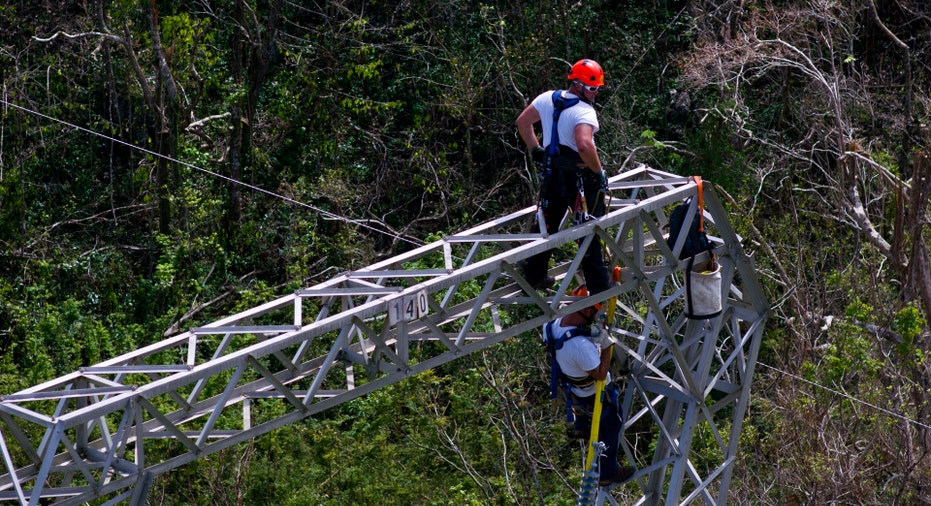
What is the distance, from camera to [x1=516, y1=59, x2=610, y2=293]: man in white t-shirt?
9.35 metres

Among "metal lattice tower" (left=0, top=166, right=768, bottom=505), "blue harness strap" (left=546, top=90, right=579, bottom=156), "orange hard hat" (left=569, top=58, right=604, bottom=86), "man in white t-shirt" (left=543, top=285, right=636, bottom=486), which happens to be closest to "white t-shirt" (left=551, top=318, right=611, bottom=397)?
"man in white t-shirt" (left=543, top=285, right=636, bottom=486)

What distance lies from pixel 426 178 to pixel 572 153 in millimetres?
11678

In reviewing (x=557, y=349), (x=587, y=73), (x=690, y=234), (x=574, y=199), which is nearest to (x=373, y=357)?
(x=557, y=349)

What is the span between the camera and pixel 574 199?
Result: 32.0ft

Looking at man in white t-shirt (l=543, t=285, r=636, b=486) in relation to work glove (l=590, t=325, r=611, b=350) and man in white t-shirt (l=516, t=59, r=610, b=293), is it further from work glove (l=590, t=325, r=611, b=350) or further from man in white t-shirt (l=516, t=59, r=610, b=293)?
man in white t-shirt (l=516, t=59, r=610, b=293)

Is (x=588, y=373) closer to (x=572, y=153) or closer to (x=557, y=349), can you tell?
(x=557, y=349)

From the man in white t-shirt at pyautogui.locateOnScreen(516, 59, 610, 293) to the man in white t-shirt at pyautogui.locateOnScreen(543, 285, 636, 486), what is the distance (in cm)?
34

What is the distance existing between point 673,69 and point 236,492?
10370 millimetres

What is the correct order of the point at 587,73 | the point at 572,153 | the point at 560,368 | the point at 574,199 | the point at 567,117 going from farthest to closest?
the point at 560,368, the point at 574,199, the point at 572,153, the point at 567,117, the point at 587,73

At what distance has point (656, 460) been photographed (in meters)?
11.2

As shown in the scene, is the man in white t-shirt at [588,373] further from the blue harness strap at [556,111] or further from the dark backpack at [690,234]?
the blue harness strap at [556,111]

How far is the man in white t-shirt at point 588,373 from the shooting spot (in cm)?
1000

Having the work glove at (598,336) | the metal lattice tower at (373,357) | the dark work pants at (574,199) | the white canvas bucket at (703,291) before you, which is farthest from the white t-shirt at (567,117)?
the white canvas bucket at (703,291)

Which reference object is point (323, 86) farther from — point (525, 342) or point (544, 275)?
point (544, 275)
